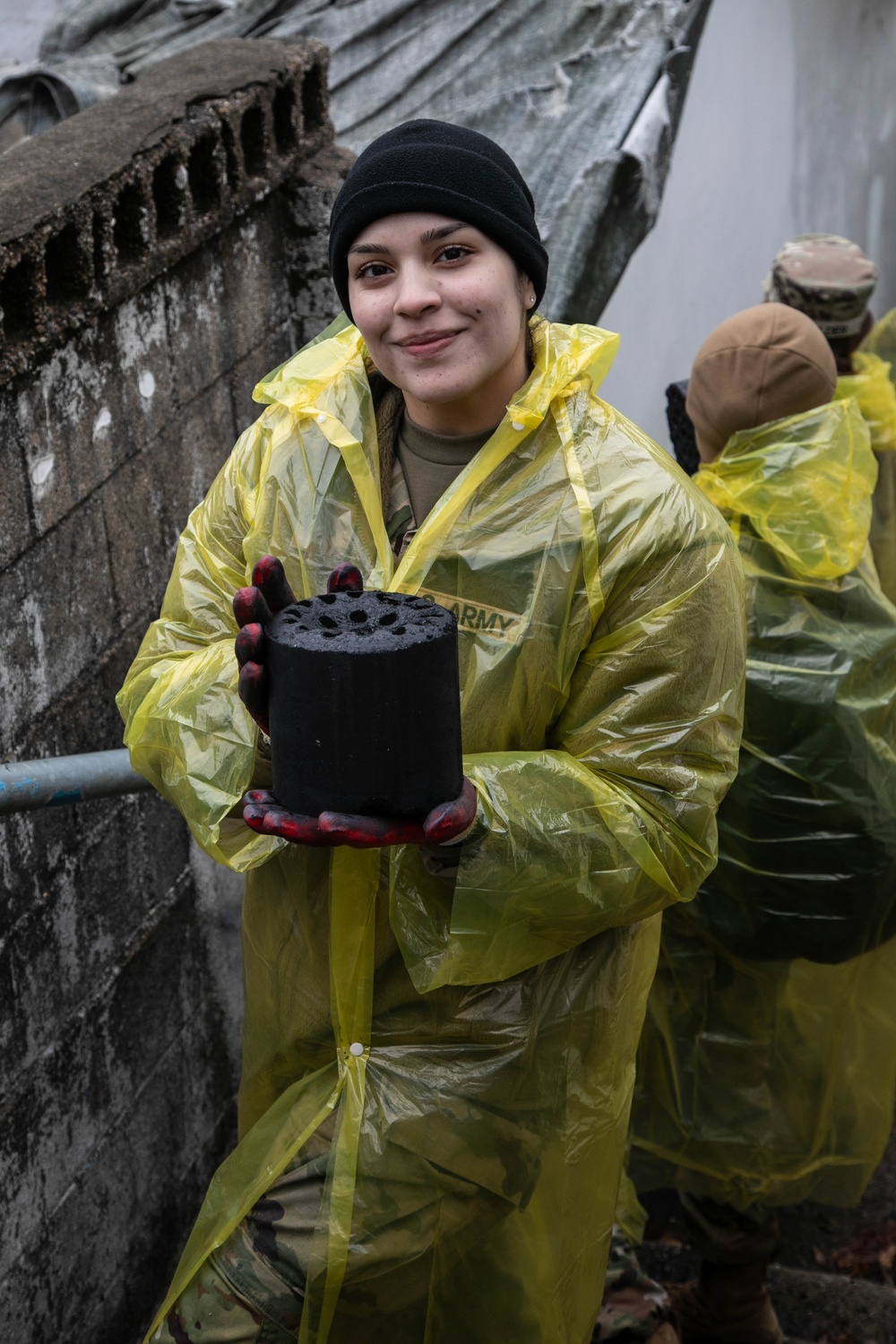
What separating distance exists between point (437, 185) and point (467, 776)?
66 cm

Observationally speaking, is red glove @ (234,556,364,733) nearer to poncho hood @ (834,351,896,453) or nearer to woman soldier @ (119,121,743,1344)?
woman soldier @ (119,121,743,1344)

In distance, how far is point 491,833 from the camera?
1.56 m

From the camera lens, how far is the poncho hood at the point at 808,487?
2.46 m

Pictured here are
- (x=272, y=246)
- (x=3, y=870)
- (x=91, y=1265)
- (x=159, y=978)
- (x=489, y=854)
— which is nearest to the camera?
(x=489, y=854)

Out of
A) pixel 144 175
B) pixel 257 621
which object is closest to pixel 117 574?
pixel 144 175

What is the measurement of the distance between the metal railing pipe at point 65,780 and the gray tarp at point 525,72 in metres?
2.18

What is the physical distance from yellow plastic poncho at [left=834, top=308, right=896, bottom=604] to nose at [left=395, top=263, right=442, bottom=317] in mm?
1520

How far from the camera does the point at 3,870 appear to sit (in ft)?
6.84

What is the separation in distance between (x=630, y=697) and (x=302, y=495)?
485 mm

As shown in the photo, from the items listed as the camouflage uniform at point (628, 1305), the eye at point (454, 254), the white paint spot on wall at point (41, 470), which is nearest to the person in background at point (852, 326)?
the camouflage uniform at point (628, 1305)

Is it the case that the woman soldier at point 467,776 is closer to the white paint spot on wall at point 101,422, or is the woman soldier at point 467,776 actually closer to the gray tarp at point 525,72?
the white paint spot on wall at point 101,422

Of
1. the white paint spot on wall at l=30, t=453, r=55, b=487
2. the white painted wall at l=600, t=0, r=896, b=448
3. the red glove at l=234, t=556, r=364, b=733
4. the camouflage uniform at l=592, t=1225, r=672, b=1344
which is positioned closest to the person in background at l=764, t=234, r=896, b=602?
the white painted wall at l=600, t=0, r=896, b=448

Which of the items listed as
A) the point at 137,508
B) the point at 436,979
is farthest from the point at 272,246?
the point at 436,979

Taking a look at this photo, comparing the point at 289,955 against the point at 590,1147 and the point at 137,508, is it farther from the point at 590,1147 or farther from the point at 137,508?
the point at 137,508
